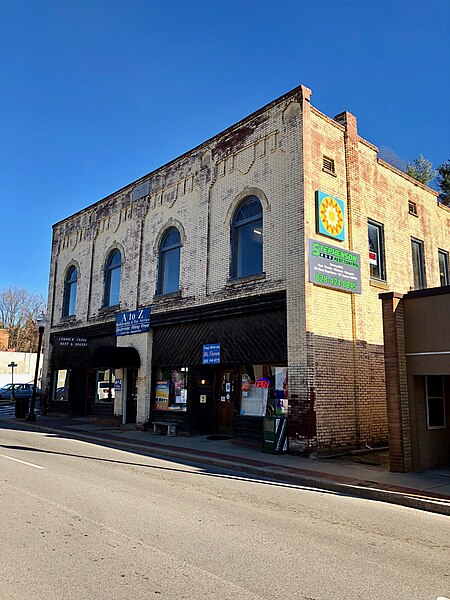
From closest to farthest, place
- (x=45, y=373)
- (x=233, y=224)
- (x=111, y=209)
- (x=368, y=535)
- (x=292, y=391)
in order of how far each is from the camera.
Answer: (x=368, y=535), (x=292, y=391), (x=233, y=224), (x=111, y=209), (x=45, y=373)

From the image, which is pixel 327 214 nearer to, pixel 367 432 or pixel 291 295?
pixel 291 295

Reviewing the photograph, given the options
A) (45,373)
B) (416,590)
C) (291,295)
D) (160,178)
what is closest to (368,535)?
(416,590)

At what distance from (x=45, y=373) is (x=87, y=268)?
668 centimetres

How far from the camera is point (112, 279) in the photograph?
23750 millimetres

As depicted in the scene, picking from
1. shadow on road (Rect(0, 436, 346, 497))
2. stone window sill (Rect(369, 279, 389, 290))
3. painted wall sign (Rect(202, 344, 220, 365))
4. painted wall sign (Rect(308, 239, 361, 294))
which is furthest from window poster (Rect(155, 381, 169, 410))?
stone window sill (Rect(369, 279, 389, 290))

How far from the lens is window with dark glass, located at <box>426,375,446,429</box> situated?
1169cm

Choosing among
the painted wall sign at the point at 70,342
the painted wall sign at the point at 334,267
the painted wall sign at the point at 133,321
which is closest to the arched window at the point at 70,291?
the painted wall sign at the point at 70,342

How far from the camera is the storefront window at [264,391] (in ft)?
48.1

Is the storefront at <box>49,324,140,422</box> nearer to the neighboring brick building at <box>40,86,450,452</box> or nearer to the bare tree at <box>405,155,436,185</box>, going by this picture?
the neighboring brick building at <box>40,86,450,452</box>

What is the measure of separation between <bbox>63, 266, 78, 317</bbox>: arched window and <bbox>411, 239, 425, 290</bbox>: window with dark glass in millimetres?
16528

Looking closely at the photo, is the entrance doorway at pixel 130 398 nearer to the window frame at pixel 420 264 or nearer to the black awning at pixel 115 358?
the black awning at pixel 115 358

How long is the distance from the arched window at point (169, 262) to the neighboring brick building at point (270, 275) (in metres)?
0.06

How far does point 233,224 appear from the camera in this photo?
17.2m

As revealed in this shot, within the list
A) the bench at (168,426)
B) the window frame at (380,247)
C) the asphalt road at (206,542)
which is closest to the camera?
the asphalt road at (206,542)
